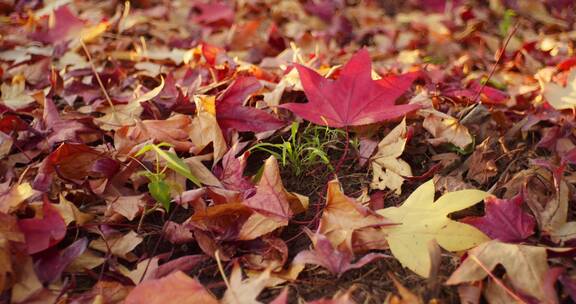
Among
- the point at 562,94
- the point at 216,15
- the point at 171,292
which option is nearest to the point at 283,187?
the point at 171,292

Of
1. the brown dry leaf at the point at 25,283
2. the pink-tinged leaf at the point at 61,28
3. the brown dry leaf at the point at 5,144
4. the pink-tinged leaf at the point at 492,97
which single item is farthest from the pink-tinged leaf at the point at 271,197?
the pink-tinged leaf at the point at 61,28

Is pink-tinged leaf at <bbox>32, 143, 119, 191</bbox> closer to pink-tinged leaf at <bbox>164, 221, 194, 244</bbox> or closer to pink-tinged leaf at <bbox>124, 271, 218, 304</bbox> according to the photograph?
pink-tinged leaf at <bbox>164, 221, 194, 244</bbox>

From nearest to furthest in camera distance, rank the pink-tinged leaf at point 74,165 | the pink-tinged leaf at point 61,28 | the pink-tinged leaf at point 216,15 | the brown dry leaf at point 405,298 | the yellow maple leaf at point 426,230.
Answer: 1. the brown dry leaf at point 405,298
2. the yellow maple leaf at point 426,230
3. the pink-tinged leaf at point 74,165
4. the pink-tinged leaf at point 61,28
5. the pink-tinged leaf at point 216,15

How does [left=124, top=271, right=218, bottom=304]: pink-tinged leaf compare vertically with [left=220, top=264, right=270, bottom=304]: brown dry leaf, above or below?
above

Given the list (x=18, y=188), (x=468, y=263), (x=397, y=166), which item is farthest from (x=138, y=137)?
(x=468, y=263)

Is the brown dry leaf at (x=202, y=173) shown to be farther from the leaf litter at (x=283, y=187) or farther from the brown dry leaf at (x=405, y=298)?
the brown dry leaf at (x=405, y=298)

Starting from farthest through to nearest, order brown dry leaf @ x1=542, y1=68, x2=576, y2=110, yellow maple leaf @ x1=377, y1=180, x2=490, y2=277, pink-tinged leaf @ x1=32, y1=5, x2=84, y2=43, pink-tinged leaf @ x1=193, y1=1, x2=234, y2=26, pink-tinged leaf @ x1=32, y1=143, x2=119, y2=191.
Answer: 1. pink-tinged leaf @ x1=193, y1=1, x2=234, y2=26
2. pink-tinged leaf @ x1=32, y1=5, x2=84, y2=43
3. brown dry leaf @ x1=542, y1=68, x2=576, y2=110
4. pink-tinged leaf @ x1=32, y1=143, x2=119, y2=191
5. yellow maple leaf @ x1=377, y1=180, x2=490, y2=277

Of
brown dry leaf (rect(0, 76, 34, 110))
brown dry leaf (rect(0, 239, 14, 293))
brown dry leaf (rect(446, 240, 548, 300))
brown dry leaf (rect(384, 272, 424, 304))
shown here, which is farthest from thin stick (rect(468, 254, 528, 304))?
brown dry leaf (rect(0, 76, 34, 110))

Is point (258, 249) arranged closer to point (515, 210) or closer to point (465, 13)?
point (515, 210)
